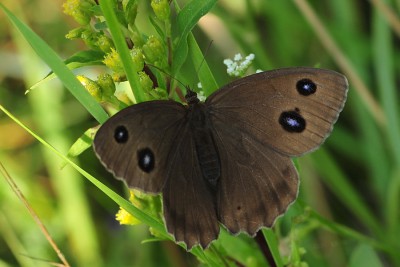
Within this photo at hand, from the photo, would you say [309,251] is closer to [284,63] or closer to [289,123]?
[289,123]

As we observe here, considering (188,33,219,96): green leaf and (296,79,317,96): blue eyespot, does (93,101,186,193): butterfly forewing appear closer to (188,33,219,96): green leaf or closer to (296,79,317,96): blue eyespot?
(188,33,219,96): green leaf

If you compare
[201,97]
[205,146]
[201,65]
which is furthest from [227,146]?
[201,65]

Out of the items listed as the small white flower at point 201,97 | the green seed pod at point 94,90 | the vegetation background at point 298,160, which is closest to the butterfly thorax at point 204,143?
the small white flower at point 201,97

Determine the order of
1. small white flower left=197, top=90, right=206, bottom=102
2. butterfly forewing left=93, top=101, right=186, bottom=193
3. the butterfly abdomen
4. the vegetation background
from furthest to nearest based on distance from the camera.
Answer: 1. the vegetation background
2. small white flower left=197, top=90, right=206, bottom=102
3. the butterfly abdomen
4. butterfly forewing left=93, top=101, right=186, bottom=193

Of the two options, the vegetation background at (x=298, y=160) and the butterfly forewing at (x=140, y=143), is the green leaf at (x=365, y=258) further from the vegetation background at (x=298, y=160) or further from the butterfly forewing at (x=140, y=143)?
the butterfly forewing at (x=140, y=143)

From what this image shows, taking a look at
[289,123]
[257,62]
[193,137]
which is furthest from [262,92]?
[257,62]

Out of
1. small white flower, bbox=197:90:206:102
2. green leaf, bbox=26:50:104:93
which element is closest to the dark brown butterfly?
small white flower, bbox=197:90:206:102

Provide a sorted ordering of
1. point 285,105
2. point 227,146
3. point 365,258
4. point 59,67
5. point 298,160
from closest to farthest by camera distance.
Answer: point 59,67 → point 285,105 → point 227,146 → point 365,258 → point 298,160

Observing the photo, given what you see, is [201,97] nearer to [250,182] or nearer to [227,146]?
[227,146]
